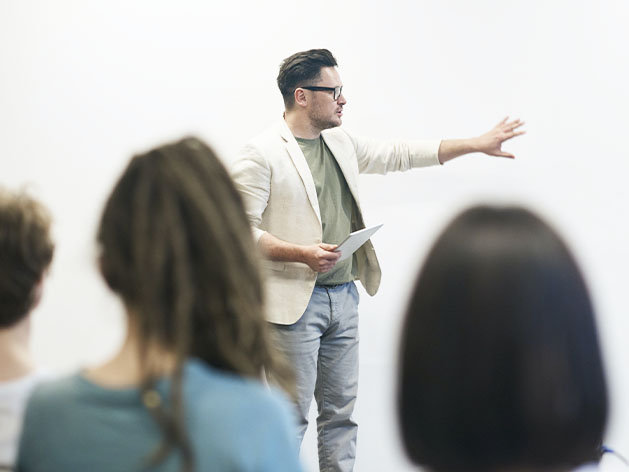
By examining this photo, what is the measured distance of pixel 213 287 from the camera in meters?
0.84

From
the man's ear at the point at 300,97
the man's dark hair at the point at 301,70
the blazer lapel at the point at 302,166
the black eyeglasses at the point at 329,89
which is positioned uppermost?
the man's dark hair at the point at 301,70

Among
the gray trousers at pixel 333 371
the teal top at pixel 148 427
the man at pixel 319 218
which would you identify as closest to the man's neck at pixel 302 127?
the man at pixel 319 218

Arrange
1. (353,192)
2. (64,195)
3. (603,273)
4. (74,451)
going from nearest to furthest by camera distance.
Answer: (74,451) < (353,192) < (603,273) < (64,195)

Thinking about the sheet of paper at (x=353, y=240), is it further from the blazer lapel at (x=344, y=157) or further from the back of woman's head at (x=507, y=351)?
the back of woman's head at (x=507, y=351)

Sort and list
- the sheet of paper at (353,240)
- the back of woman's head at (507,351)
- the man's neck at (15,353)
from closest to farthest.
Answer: the back of woman's head at (507,351)
the man's neck at (15,353)
the sheet of paper at (353,240)

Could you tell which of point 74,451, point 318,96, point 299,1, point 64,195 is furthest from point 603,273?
point 74,451

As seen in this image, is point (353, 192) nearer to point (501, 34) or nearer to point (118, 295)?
point (501, 34)

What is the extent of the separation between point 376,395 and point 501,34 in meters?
1.49

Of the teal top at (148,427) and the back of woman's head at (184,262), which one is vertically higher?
the back of woman's head at (184,262)

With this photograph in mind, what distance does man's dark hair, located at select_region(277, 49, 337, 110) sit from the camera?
2.73 metres

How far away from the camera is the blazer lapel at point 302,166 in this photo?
8.41ft

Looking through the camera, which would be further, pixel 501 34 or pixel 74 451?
pixel 501 34

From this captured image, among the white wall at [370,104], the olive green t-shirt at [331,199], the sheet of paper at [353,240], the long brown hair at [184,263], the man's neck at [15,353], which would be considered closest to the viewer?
the long brown hair at [184,263]

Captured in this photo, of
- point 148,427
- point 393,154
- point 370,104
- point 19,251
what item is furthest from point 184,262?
point 370,104
